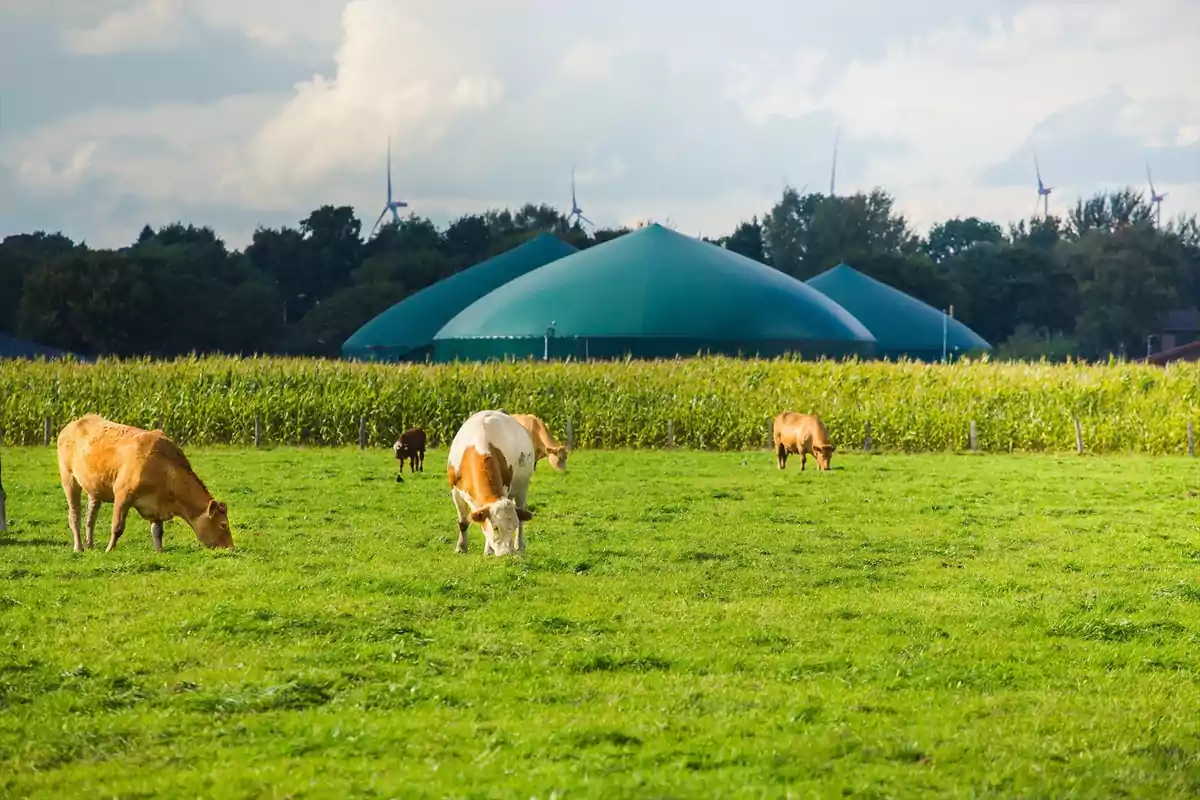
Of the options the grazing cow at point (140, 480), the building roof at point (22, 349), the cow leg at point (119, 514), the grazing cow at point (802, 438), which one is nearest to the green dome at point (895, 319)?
the building roof at point (22, 349)

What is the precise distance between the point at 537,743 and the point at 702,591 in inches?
267

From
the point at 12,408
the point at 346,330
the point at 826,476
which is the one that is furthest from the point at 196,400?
the point at 346,330

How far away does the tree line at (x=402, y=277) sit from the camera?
10175 centimetres

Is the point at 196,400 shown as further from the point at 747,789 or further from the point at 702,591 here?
the point at 747,789

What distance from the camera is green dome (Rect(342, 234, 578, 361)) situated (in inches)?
3954

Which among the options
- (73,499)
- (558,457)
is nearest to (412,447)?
(558,457)

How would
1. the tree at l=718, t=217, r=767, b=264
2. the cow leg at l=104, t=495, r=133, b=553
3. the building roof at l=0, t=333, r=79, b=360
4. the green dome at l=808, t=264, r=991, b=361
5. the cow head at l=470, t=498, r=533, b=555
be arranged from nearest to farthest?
the cow head at l=470, t=498, r=533, b=555
the cow leg at l=104, t=495, r=133, b=553
the building roof at l=0, t=333, r=79, b=360
the green dome at l=808, t=264, r=991, b=361
the tree at l=718, t=217, r=767, b=264

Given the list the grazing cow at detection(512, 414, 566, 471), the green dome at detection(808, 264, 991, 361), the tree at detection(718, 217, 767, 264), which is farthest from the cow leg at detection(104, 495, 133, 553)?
the tree at detection(718, 217, 767, 264)

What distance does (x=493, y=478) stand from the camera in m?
18.4

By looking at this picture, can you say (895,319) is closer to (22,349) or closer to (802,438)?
(22,349)

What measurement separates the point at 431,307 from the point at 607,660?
92148mm

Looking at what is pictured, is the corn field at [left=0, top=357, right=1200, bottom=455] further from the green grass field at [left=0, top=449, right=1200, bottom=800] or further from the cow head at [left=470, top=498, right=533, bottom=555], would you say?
the cow head at [left=470, top=498, right=533, bottom=555]

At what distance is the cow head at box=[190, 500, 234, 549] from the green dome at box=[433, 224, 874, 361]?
5750 centimetres

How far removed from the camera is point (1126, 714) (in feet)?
35.8
